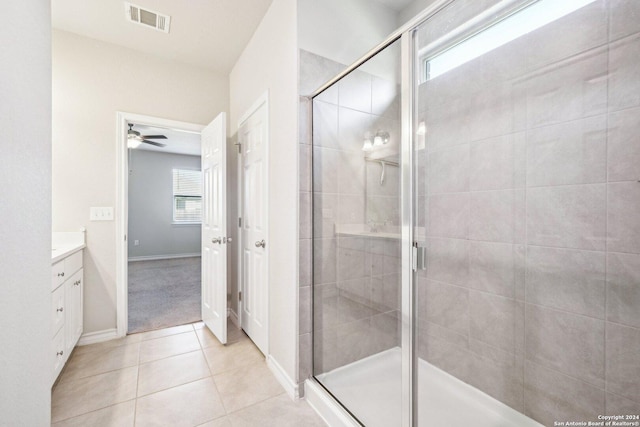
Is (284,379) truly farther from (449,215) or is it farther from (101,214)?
(101,214)

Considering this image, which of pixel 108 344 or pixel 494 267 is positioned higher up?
pixel 494 267

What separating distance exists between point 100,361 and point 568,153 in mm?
3369

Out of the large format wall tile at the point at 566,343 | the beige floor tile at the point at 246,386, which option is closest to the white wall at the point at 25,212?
the beige floor tile at the point at 246,386

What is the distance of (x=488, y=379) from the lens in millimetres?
1727

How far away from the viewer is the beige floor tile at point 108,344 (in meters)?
2.37

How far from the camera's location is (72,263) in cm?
216

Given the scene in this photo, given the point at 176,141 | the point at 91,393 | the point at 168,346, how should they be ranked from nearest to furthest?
the point at 91,393 < the point at 168,346 < the point at 176,141

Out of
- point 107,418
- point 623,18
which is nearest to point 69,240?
point 107,418

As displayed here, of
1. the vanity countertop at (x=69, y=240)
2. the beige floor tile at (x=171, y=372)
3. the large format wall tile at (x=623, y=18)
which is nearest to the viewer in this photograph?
the large format wall tile at (x=623, y=18)

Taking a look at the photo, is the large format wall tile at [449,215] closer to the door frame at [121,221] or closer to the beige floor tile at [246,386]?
the beige floor tile at [246,386]

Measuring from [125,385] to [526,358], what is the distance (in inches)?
98.4

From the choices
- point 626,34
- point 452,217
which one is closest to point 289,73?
point 452,217

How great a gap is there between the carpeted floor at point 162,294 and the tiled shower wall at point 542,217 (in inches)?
105

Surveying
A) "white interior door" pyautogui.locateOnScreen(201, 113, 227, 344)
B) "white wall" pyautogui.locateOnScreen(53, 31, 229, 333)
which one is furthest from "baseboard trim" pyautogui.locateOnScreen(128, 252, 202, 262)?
"white interior door" pyautogui.locateOnScreen(201, 113, 227, 344)
